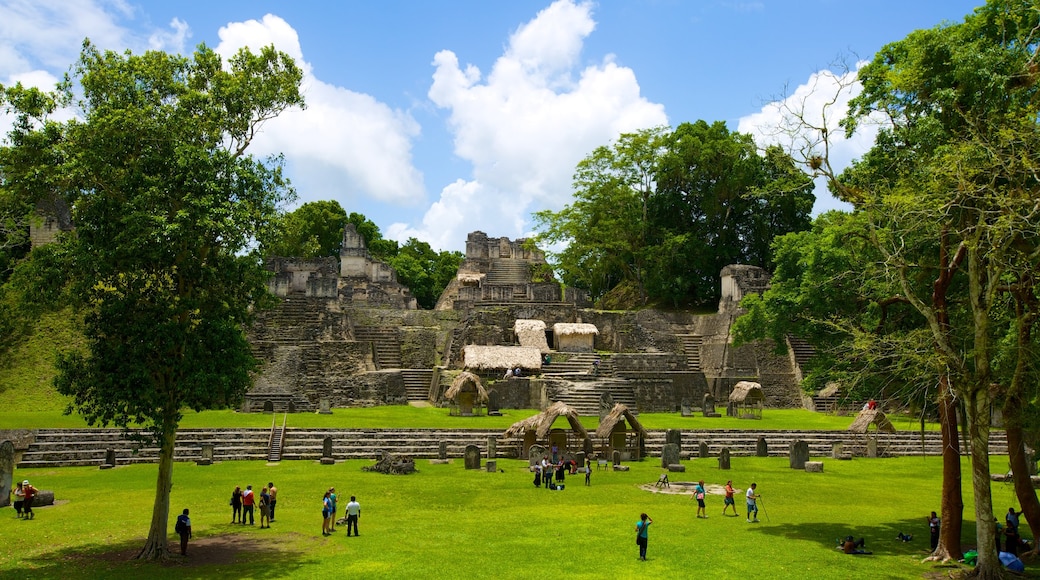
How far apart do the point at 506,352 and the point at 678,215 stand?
2068 cm

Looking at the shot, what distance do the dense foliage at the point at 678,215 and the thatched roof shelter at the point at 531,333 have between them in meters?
11.8

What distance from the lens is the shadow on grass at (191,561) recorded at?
11695mm

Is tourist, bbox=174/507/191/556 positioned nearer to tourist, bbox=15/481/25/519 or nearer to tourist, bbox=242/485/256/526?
tourist, bbox=242/485/256/526

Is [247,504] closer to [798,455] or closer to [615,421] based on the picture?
[615,421]

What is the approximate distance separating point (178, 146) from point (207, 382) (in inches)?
150

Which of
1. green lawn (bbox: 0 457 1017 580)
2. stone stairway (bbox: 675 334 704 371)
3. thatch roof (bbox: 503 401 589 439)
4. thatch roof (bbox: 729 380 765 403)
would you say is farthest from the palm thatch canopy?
stone stairway (bbox: 675 334 704 371)

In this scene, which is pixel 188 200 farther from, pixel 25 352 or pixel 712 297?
pixel 712 297

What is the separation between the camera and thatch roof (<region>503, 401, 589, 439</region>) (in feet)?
74.2

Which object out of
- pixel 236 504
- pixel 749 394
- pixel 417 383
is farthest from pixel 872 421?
pixel 236 504

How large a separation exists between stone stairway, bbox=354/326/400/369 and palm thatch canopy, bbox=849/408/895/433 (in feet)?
68.1

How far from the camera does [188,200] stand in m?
12.5

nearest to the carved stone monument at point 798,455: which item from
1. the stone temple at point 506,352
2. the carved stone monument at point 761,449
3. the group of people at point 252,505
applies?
the carved stone monument at point 761,449

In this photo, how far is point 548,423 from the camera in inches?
901

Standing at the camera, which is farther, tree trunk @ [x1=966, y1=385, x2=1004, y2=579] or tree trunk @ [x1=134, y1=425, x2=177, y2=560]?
tree trunk @ [x1=134, y1=425, x2=177, y2=560]
